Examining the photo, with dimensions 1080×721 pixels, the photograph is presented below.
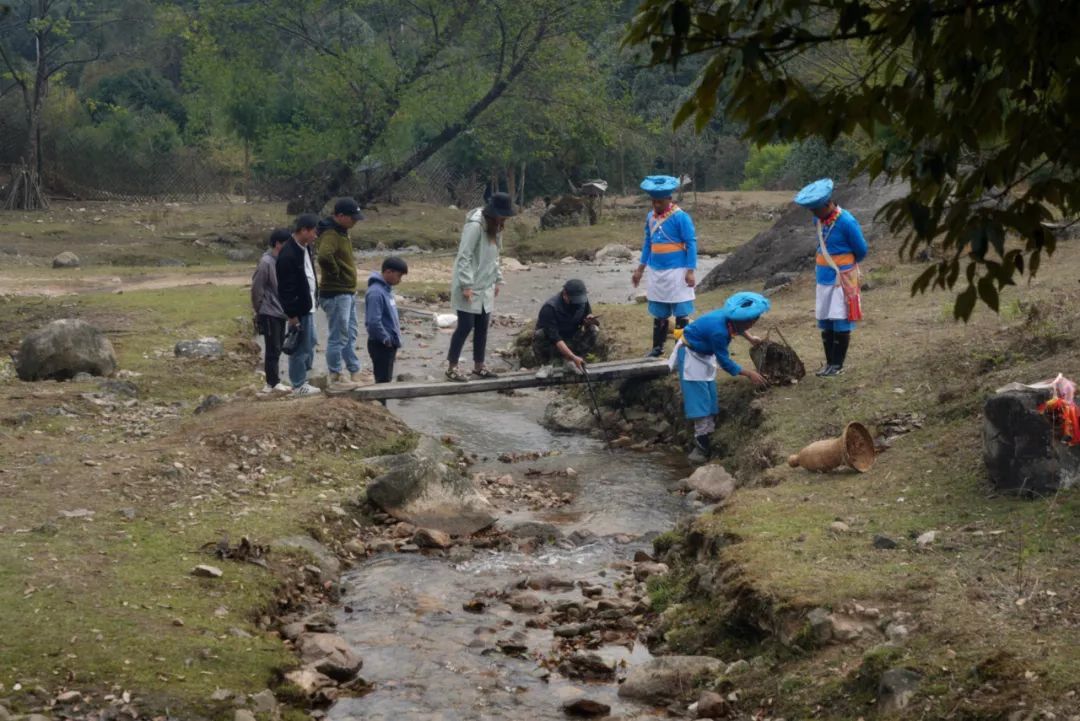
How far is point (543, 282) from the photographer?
26328 millimetres

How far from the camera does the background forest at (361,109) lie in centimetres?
2975

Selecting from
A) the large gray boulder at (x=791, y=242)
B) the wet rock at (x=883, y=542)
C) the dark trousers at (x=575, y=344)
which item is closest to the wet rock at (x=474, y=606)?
the wet rock at (x=883, y=542)

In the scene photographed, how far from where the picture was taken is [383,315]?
40.1 feet

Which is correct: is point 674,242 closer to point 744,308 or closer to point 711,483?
point 744,308

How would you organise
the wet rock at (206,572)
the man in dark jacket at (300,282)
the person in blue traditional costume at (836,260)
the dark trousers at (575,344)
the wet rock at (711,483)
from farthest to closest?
the dark trousers at (575,344) → the man in dark jacket at (300,282) → the person in blue traditional costume at (836,260) → the wet rock at (711,483) → the wet rock at (206,572)

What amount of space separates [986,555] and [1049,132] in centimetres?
320

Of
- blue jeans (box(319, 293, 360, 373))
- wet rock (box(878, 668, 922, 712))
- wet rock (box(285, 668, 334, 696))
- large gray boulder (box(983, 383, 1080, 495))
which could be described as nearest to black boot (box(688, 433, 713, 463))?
blue jeans (box(319, 293, 360, 373))

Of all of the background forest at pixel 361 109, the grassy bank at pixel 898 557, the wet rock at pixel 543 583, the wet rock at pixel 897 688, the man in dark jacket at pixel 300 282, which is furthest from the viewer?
the background forest at pixel 361 109

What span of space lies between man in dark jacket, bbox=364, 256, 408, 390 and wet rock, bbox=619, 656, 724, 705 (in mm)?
5914

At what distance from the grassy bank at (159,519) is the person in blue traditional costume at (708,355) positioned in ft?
8.01

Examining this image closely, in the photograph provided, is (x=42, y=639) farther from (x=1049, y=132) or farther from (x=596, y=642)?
(x=1049, y=132)

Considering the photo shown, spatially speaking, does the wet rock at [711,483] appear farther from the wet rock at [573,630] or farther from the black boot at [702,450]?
the wet rock at [573,630]

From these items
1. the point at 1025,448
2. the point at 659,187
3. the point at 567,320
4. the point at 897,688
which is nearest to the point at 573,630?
the point at 897,688

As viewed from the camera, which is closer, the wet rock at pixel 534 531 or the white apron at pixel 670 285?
the wet rock at pixel 534 531
